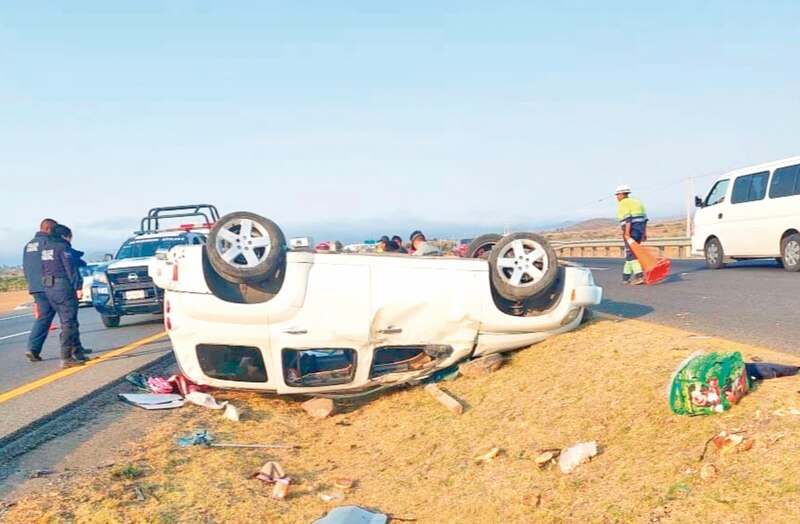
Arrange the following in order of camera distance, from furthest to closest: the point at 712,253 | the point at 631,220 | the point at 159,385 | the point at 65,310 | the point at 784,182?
the point at 712,253 → the point at 784,182 → the point at 631,220 → the point at 65,310 → the point at 159,385

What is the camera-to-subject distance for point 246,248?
19.4ft

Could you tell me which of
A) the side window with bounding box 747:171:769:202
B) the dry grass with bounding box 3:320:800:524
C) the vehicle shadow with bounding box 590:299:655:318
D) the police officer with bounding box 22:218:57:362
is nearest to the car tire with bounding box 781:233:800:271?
the side window with bounding box 747:171:769:202

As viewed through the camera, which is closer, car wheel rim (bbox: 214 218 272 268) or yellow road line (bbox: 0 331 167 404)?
car wheel rim (bbox: 214 218 272 268)

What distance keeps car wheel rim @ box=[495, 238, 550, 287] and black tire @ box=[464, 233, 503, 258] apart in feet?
2.12

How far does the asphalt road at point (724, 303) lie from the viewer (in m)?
6.82

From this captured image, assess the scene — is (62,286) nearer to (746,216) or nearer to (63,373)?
(63,373)

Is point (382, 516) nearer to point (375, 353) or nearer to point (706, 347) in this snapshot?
point (375, 353)

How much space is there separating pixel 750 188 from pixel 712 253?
1848 mm

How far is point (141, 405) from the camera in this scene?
6.37 metres

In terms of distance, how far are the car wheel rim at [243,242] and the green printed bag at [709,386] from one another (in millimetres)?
3388

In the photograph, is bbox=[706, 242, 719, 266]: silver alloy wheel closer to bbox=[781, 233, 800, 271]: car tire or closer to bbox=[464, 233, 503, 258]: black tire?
bbox=[781, 233, 800, 271]: car tire

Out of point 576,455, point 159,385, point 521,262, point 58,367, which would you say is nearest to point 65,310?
point 58,367

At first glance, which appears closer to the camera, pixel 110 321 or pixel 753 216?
pixel 110 321

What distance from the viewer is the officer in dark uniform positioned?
8258 mm
